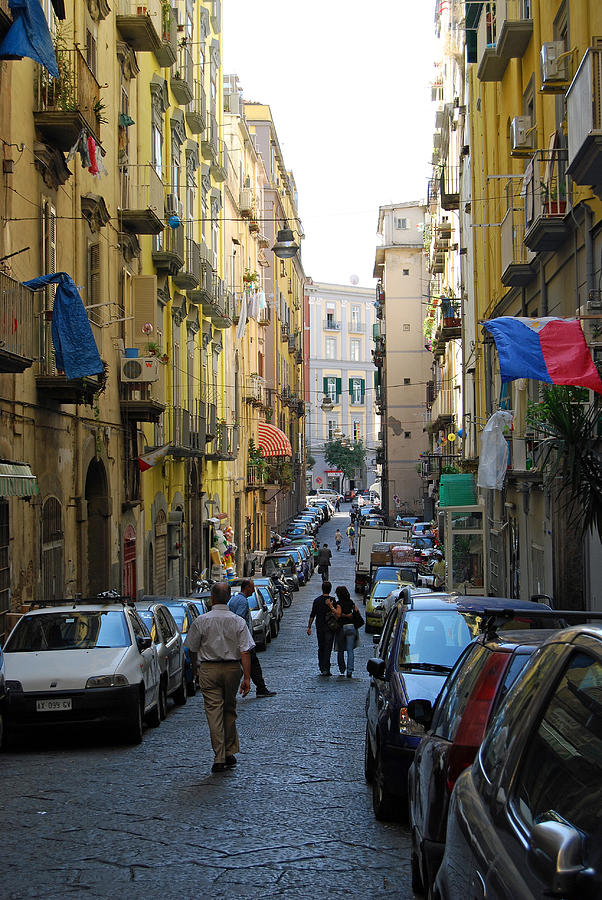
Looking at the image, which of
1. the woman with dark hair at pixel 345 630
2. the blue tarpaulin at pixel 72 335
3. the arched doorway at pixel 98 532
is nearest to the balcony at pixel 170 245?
the arched doorway at pixel 98 532

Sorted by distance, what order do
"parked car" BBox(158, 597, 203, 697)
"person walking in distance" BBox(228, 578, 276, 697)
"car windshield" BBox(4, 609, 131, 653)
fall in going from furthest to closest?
"parked car" BBox(158, 597, 203, 697) < "person walking in distance" BBox(228, 578, 276, 697) < "car windshield" BBox(4, 609, 131, 653)

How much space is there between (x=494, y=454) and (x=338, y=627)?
464 centimetres

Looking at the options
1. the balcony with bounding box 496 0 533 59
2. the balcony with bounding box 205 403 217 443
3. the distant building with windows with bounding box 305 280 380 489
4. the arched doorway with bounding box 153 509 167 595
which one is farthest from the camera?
the distant building with windows with bounding box 305 280 380 489

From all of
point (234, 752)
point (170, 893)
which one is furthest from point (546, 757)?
point (234, 752)

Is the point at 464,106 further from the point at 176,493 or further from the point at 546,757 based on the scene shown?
the point at 546,757

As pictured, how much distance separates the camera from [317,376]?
403 ft

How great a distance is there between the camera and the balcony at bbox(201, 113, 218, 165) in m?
39.3

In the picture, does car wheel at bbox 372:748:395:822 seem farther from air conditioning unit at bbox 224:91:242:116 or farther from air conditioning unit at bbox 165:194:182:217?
air conditioning unit at bbox 224:91:242:116

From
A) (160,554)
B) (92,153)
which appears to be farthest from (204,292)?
(92,153)

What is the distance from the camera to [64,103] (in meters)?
18.1

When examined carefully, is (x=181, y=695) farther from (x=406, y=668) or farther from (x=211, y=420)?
(x=211, y=420)

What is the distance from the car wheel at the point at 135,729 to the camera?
12198mm

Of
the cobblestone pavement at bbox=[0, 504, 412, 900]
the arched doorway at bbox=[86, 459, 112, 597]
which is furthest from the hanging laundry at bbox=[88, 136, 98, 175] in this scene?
the cobblestone pavement at bbox=[0, 504, 412, 900]

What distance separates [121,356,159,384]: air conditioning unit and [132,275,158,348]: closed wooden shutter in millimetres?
1772
